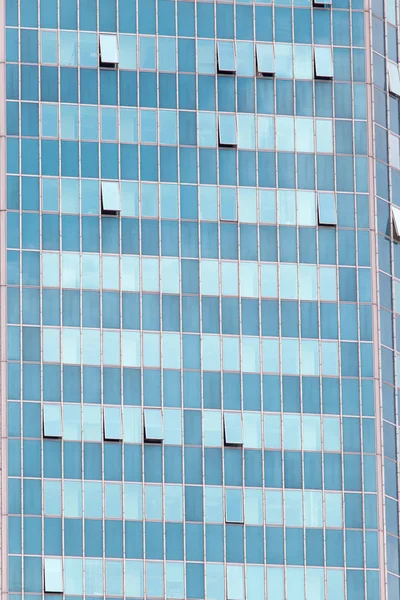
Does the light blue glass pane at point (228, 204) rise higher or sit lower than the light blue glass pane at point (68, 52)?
lower

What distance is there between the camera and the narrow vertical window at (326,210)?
160375mm

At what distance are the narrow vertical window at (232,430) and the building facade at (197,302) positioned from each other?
119 millimetres

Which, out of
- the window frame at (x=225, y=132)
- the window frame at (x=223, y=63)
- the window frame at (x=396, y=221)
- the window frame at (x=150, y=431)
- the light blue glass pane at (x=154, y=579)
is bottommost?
the light blue glass pane at (x=154, y=579)

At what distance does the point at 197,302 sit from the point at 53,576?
1704 centimetres

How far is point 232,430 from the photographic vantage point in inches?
6127

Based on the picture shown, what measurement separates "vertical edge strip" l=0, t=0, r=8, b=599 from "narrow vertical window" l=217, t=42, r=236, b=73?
471 inches

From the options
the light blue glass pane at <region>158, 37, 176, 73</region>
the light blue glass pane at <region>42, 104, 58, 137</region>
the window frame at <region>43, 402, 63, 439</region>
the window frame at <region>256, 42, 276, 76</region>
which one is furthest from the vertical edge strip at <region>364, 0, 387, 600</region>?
the light blue glass pane at <region>42, 104, 58, 137</region>

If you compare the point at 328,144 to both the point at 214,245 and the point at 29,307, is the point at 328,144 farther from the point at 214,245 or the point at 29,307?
the point at 29,307

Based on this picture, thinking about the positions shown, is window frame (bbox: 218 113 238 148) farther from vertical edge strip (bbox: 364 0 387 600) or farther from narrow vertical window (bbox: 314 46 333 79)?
vertical edge strip (bbox: 364 0 387 600)

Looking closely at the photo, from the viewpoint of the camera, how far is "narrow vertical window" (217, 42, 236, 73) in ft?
529

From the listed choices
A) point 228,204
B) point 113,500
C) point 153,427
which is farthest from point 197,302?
point 113,500

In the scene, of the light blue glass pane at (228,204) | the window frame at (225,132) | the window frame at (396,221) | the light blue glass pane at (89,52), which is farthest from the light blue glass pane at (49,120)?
the window frame at (396,221)

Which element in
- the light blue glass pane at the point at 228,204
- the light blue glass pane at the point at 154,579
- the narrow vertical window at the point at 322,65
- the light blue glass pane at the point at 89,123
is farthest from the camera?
the narrow vertical window at the point at 322,65

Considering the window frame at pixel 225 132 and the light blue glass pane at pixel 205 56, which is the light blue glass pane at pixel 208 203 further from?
the light blue glass pane at pixel 205 56
